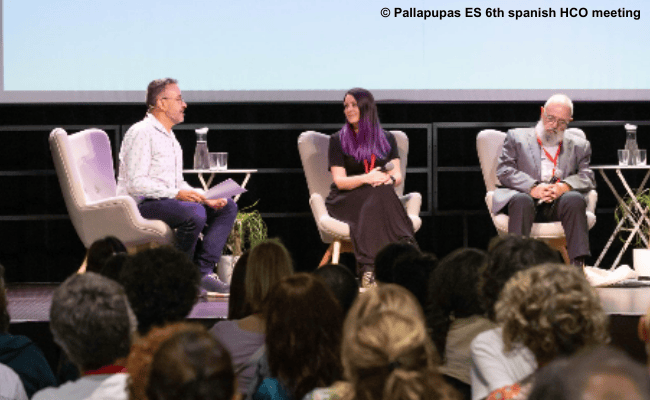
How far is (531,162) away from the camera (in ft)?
17.2

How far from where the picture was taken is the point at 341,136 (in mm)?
5262

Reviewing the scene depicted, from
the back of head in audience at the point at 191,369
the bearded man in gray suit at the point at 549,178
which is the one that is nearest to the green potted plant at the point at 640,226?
the bearded man in gray suit at the point at 549,178

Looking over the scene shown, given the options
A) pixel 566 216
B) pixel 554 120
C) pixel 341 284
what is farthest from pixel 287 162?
pixel 341 284

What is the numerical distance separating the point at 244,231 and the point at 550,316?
4212 mm

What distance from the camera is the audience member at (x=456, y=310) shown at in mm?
2223

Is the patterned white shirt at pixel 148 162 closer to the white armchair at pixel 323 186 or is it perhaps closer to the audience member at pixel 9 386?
the white armchair at pixel 323 186

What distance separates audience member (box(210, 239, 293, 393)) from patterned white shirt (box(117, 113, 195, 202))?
2473 millimetres

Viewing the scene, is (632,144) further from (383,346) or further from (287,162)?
(383,346)

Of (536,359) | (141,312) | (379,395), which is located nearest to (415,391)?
(379,395)

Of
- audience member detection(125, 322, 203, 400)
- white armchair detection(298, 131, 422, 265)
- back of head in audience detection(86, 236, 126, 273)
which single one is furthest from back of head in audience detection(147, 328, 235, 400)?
white armchair detection(298, 131, 422, 265)

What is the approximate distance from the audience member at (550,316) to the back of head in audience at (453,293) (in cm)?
47
